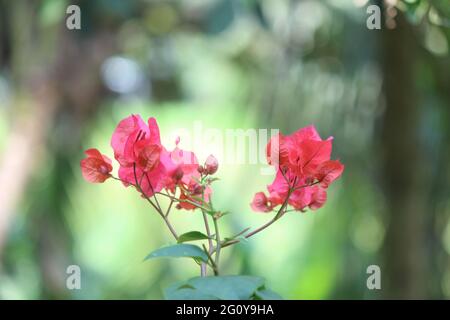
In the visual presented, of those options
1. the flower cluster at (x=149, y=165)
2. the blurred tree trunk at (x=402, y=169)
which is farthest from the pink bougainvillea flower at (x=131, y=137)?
the blurred tree trunk at (x=402, y=169)

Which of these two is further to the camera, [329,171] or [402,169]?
[402,169]

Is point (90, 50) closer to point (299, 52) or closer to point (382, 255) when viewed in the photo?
point (299, 52)

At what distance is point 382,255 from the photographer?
2248mm

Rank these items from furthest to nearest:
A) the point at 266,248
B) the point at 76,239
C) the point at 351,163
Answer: the point at 266,248
the point at 76,239
the point at 351,163

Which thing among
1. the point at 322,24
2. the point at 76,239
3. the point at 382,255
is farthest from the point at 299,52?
the point at 76,239

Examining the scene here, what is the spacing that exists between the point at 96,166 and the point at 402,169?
1654 mm

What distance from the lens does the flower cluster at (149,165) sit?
0.56 metres

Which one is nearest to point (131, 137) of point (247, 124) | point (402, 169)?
point (402, 169)

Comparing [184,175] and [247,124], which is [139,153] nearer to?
[184,175]

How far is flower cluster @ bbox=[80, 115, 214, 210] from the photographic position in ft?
1.84

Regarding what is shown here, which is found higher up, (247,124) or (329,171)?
(247,124)

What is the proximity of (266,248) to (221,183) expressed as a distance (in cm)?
47

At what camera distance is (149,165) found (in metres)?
0.56

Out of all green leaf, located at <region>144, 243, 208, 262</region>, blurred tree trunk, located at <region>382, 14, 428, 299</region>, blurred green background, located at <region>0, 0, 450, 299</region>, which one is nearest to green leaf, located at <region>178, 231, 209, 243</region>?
green leaf, located at <region>144, 243, 208, 262</region>
